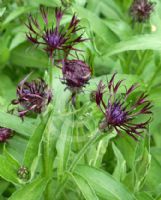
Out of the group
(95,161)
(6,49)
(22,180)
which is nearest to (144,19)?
(6,49)

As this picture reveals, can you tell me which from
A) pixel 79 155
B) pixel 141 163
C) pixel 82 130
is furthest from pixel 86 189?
pixel 82 130

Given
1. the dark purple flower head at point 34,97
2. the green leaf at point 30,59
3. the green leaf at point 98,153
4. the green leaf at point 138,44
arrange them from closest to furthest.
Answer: the dark purple flower head at point 34,97, the green leaf at point 98,153, the green leaf at point 138,44, the green leaf at point 30,59

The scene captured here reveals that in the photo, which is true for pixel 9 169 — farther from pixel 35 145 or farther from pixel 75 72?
pixel 75 72

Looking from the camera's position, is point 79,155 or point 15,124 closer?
point 79,155

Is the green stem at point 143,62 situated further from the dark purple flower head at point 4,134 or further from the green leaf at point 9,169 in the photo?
the green leaf at point 9,169

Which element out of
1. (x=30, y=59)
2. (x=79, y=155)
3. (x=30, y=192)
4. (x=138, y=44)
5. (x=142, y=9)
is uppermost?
(x=142, y=9)

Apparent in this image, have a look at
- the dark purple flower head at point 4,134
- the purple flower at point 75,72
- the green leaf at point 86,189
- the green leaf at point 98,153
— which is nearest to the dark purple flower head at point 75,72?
the purple flower at point 75,72

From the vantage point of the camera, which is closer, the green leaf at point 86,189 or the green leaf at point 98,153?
the green leaf at point 86,189

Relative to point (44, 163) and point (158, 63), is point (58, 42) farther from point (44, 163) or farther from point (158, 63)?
point (158, 63)
